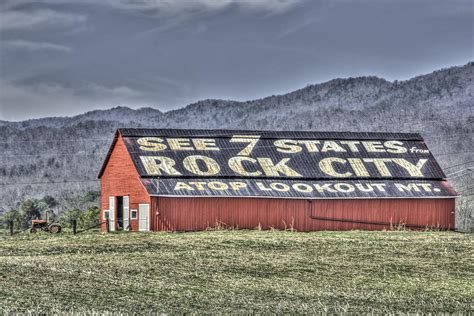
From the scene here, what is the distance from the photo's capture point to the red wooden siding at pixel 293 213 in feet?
191

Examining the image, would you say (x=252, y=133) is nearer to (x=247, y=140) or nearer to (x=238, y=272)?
(x=247, y=140)

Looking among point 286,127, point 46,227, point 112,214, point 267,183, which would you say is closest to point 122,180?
point 112,214

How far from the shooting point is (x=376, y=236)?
5581 cm

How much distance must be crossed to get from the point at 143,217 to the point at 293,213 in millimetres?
7962

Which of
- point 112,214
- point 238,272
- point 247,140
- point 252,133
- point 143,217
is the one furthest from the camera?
point 252,133

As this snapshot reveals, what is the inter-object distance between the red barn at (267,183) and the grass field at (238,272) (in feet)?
9.02

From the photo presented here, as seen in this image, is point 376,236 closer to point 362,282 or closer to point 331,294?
point 362,282

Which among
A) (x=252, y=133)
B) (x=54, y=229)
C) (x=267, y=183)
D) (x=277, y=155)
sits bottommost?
(x=54, y=229)

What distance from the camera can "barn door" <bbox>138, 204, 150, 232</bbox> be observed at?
192 feet

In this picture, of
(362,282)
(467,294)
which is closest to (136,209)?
(362,282)

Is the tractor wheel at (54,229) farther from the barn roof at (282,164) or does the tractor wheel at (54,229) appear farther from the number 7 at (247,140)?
the number 7 at (247,140)

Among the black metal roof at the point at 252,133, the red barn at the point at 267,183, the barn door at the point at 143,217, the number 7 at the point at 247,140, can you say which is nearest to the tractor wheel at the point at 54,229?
the red barn at the point at 267,183

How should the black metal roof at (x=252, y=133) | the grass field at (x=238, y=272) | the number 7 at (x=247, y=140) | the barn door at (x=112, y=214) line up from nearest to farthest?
the grass field at (x=238, y=272), the barn door at (x=112, y=214), the black metal roof at (x=252, y=133), the number 7 at (x=247, y=140)

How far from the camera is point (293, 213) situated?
60250mm
